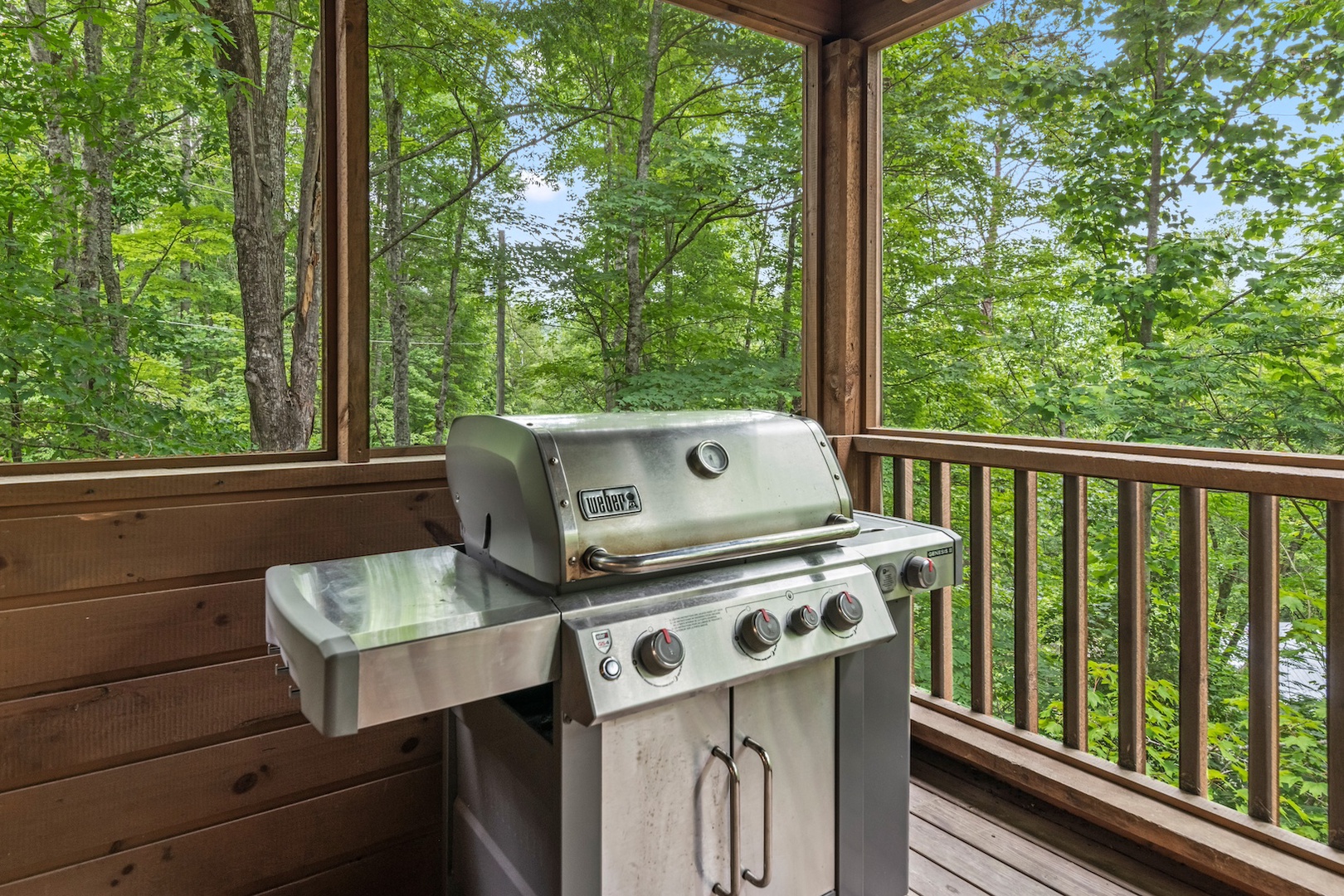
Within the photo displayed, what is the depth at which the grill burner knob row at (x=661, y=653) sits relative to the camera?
3.36 feet

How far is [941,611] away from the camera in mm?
2303

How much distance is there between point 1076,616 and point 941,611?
0.43 m

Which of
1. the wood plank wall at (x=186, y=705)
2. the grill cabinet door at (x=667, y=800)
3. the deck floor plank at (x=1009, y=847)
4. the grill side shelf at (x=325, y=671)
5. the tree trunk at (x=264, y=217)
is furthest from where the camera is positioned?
the tree trunk at (x=264, y=217)

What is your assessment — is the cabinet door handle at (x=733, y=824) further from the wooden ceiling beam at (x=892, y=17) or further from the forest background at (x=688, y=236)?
the wooden ceiling beam at (x=892, y=17)

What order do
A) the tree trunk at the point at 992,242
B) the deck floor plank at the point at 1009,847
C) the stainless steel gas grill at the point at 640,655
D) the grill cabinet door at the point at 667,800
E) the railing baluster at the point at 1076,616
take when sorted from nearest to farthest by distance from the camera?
the stainless steel gas grill at the point at 640,655, the grill cabinet door at the point at 667,800, the deck floor plank at the point at 1009,847, the railing baluster at the point at 1076,616, the tree trunk at the point at 992,242

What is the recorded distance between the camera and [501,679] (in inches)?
38.4

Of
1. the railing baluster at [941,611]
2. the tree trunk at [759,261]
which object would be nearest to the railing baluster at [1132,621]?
the railing baluster at [941,611]

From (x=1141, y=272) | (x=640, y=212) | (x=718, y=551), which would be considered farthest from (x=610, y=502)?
(x=1141, y=272)

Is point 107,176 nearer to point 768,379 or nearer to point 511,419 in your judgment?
point 511,419

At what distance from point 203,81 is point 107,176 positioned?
355mm

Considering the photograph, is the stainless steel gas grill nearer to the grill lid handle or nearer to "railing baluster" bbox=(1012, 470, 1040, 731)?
the grill lid handle

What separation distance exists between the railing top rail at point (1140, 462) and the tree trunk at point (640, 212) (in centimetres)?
107

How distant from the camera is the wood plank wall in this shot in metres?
1.31

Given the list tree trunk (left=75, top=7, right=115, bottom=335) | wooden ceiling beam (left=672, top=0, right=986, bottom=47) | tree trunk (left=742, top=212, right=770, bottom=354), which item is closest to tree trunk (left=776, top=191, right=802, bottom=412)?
tree trunk (left=742, top=212, right=770, bottom=354)
